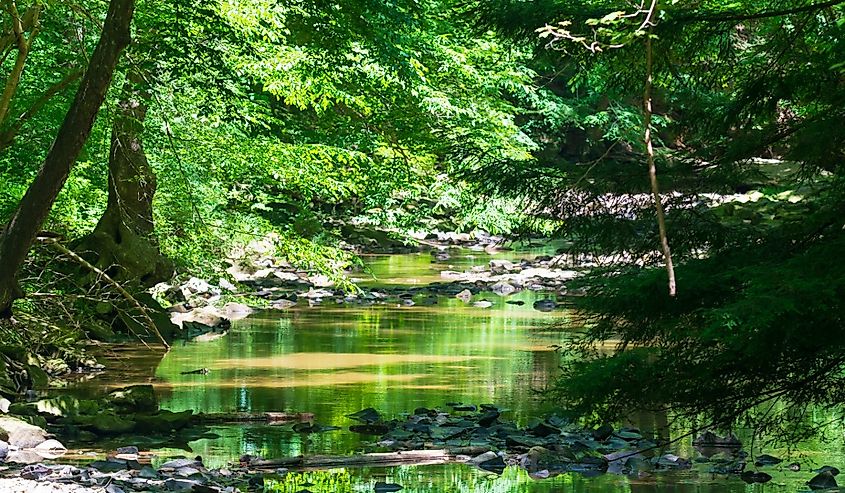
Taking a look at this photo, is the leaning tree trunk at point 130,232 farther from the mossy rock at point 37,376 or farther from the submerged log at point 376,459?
the submerged log at point 376,459

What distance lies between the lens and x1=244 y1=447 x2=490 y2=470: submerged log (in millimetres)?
8367

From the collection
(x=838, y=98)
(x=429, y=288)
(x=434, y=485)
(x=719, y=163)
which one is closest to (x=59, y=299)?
(x=434, y=485)

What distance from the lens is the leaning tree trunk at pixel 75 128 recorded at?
24.2 feet

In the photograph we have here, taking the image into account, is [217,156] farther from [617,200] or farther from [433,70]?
[617,200]

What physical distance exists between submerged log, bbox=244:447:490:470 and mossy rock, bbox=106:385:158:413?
6.82 ft

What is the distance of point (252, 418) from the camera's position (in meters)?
10.1

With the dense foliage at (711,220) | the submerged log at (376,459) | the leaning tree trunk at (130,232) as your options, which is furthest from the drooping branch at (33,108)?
the dense foliage at (711,220)

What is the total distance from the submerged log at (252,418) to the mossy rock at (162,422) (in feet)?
0.60

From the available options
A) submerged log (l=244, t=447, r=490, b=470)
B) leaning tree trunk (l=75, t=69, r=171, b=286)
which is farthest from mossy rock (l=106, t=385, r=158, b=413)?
leaning tree trunk (l=75, t=69, r=171, b=286)

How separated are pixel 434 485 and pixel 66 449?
8.87ft

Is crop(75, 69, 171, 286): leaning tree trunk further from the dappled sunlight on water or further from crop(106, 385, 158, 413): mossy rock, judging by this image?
crop(106, 385, 158, 413): mossy rock

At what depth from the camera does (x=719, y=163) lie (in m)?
7.10

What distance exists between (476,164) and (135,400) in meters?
3.63

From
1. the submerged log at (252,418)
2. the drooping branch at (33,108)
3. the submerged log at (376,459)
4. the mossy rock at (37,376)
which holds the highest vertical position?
the drooping branch at (33,108)
